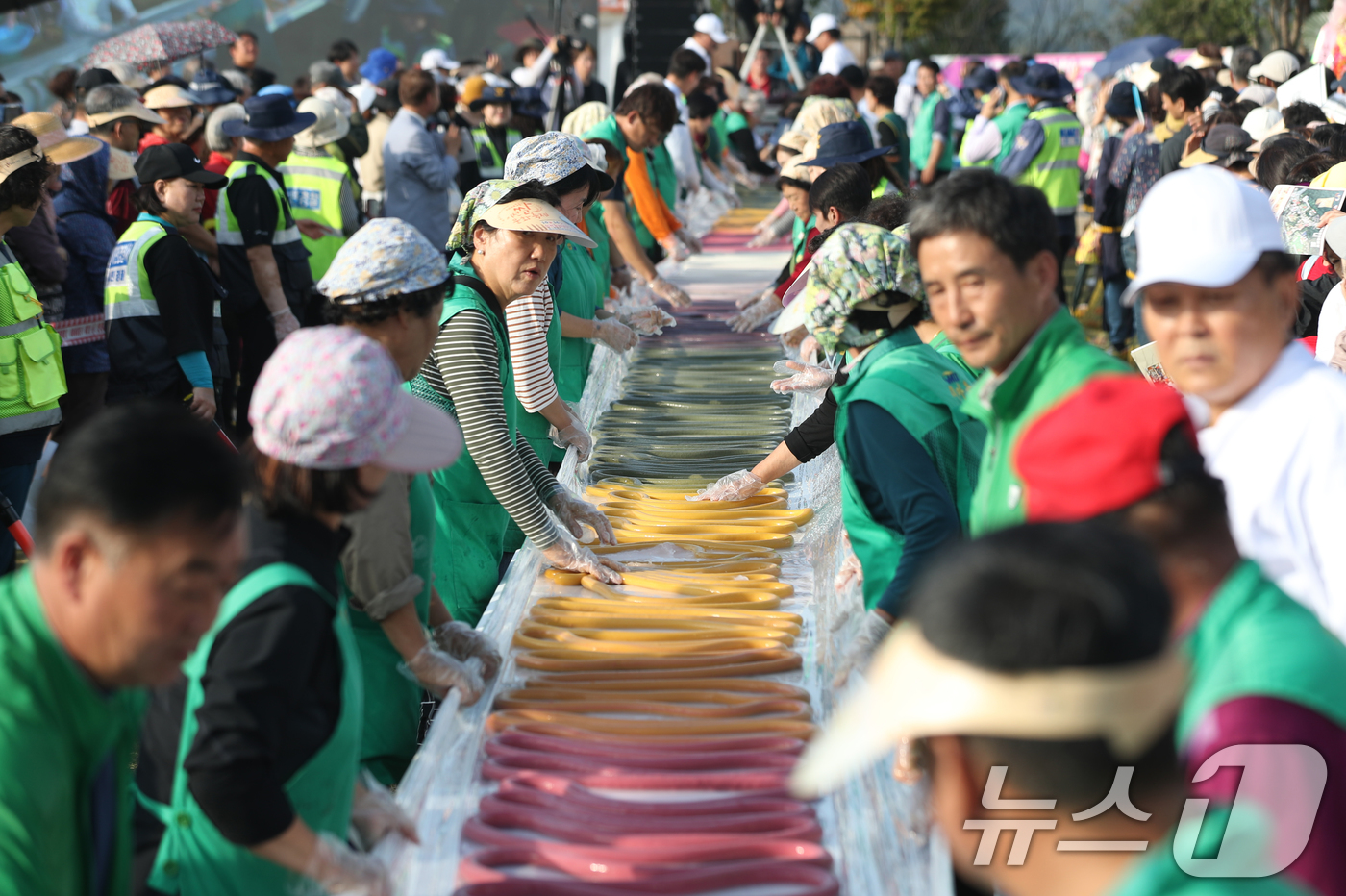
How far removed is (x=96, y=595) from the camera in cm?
146

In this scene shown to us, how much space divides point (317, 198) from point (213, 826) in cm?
554

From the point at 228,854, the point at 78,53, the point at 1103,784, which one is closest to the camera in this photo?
the point at 1103,784

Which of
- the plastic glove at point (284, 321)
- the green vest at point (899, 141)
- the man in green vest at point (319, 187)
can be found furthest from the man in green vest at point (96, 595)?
the green vest at point (899, 141)

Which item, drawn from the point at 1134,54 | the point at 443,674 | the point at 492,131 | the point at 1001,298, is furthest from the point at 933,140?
the point at 443,674

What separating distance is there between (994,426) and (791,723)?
0.88m

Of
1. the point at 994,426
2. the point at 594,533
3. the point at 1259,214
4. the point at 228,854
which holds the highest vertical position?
the point at 1259,214

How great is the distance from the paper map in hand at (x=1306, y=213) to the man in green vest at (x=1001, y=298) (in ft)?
7.20

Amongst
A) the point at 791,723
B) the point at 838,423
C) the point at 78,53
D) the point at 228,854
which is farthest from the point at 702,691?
the point at 78,53

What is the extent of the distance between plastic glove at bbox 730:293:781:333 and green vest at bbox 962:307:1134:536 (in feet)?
13.9

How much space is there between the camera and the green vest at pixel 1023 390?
2.03 m

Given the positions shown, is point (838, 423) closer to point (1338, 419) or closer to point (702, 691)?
point (702, 691)

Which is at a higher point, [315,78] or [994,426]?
[994,426]

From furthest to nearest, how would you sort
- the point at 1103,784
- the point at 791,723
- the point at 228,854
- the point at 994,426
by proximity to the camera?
1. the point at 791,723
2. the point at 994,426
3. the point at 228,854
4. the point at 1103,784

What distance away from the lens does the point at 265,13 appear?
53.7ft
